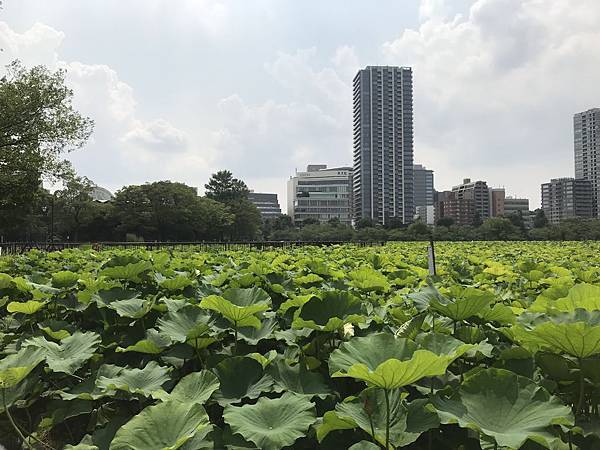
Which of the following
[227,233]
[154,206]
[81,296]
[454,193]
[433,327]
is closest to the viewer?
[433,327]

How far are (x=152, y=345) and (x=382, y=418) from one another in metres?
0.94

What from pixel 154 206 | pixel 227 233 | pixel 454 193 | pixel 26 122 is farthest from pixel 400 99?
pixel 26 122

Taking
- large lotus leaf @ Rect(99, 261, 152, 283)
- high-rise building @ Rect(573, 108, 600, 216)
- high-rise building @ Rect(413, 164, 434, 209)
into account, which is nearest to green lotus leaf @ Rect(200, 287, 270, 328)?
large lotus leaf @ Rect(99, 261, 152, 283)

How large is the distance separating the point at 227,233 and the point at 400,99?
5317 centimetres

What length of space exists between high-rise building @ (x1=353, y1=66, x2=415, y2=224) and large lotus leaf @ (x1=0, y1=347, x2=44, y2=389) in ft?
298

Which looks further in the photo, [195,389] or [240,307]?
[240,307]

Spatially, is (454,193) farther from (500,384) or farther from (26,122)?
(500,384)

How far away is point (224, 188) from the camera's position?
67.4 meters

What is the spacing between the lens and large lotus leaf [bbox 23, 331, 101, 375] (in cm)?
162

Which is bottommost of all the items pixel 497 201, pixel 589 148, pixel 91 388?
pixel 91 388

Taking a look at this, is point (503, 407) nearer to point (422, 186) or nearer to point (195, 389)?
point (195, 389)

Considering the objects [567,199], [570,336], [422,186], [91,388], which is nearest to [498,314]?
[570,336]

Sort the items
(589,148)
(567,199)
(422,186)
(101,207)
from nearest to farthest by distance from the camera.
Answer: (101,207), (589,148), (567,199), (422,186)

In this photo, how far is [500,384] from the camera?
1.07 m
